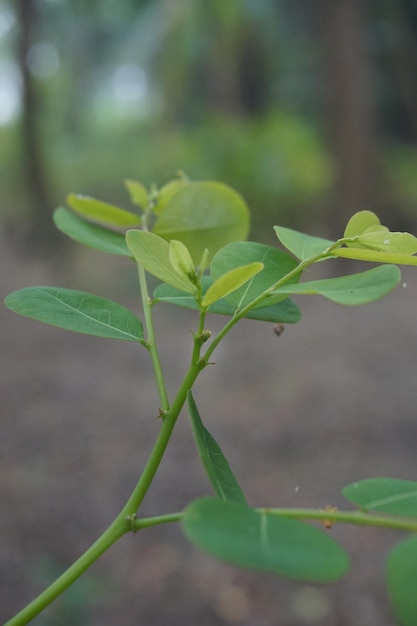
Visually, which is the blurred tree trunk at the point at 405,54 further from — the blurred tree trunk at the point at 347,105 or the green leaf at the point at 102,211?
the green leaf at the point at 102,211

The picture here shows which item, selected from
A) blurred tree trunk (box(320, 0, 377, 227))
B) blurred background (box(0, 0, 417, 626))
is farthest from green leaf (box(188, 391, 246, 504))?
blurred tree trunk (box(320, 0, 377, 227))

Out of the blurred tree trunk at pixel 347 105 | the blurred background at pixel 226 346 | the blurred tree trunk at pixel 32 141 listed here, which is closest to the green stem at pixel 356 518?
the blurred background at pixel 226 346

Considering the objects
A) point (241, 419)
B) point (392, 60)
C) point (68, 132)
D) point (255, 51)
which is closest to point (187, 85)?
point (255, 51)

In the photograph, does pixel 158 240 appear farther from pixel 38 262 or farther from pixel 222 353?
pixel 38 262

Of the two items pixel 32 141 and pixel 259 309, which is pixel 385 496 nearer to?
pixel 259 309

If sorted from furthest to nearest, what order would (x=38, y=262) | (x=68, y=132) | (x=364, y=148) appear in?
(x=68, y=132)
(x=38, y=262)
(x=364, y=148)

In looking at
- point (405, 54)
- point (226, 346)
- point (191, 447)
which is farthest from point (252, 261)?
point (405, 54)
